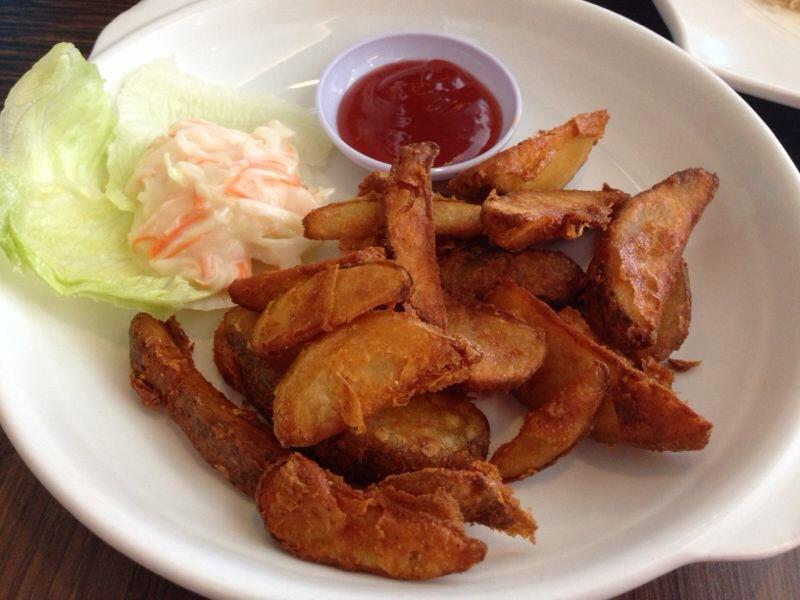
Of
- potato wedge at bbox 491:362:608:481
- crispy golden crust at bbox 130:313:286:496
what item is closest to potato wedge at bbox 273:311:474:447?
crispy golden crust at bbox 130:313:286:496

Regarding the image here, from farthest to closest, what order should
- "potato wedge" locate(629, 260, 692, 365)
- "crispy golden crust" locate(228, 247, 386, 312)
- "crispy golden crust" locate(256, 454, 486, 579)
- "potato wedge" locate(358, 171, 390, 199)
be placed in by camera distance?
"potato wedge" locate(358, 171, 390, 199)
"potato wedge" locate(629, 260, 692, 365)
"crispy golden crust" locate(228, 247, 386, 312)
"crispy golden crust" locate(256, 454, 486, 579)

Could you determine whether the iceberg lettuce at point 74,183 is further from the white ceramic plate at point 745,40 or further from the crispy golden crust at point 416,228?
the white ceramic plate at point 745,40

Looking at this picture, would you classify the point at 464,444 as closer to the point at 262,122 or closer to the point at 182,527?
the point at 182,527

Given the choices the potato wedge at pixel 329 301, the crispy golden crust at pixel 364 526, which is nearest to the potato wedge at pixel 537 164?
the potato wedge at pixel 329 301

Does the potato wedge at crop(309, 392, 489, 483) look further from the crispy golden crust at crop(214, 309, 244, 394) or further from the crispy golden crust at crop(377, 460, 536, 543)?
the crispy golden crust at crop(214, 309, 244, 394)

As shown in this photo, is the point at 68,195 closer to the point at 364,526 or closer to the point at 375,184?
the point at 375,184

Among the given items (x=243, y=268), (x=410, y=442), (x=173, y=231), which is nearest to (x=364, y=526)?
(x=410, y=442)

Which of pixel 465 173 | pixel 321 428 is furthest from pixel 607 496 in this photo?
pixel 465 173

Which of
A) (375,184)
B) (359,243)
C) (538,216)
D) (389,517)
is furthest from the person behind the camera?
(375,184)
